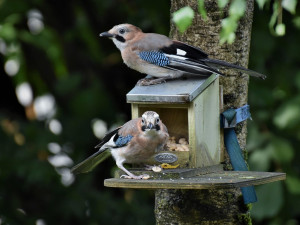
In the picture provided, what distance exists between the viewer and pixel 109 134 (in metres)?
4.92

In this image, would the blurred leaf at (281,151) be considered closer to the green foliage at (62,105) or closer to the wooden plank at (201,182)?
the green foliage at (62,105)

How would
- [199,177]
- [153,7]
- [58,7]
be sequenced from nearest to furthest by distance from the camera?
1. [199,177]
2. [153,7]
3. [58,7]

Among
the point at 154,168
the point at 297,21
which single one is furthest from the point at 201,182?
the point at 297,21

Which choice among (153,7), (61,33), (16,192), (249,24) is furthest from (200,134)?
(61,33)

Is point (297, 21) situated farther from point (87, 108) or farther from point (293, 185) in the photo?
point (87, 108)

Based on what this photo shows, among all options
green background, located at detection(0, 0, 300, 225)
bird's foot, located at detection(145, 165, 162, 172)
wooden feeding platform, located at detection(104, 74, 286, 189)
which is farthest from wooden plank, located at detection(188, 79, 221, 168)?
green background, located at detection(0, 0, 300, 225)

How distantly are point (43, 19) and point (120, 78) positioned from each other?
1242 mm

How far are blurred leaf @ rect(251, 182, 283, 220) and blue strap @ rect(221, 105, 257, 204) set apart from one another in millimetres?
2242

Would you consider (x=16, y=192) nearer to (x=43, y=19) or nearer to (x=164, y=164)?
(x=43, y=19)

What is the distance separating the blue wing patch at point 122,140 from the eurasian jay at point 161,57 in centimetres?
47

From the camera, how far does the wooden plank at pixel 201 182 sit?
13.6 feet

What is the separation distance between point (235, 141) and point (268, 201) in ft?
7.80

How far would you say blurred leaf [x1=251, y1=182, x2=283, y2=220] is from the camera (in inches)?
285

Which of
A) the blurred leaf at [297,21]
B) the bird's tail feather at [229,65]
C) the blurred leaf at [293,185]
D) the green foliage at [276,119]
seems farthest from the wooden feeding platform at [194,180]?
the blurred leaf at [297,21]
